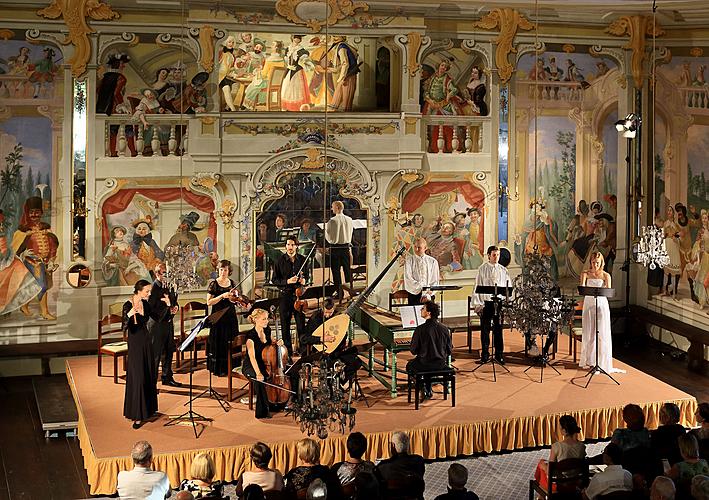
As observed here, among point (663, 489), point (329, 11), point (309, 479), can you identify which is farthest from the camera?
point (329, 11)

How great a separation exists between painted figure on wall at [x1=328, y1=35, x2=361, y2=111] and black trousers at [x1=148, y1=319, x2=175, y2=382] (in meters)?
4.84

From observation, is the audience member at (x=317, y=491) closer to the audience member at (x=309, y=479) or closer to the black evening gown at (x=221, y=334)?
the audience member at (x=309, y=479)

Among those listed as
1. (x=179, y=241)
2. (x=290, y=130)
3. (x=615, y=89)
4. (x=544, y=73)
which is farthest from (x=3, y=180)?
(x=615, y=89)

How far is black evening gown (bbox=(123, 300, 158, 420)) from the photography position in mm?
12227

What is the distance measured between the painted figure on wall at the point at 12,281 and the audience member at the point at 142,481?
6.78 m

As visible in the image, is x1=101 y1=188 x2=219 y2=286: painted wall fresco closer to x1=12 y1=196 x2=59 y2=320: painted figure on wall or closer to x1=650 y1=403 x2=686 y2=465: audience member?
x1=12 y1=196 x2=59 y2=320: painted figure on wall

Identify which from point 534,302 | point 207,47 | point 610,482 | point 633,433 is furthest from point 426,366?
point 207,47

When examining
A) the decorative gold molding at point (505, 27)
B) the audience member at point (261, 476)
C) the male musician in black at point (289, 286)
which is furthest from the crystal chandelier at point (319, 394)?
the decorative gold molding at point (505, 27)

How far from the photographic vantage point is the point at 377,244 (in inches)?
675

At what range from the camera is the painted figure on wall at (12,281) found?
50.9 feet

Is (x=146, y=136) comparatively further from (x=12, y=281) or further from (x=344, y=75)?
(x=344, y=75)

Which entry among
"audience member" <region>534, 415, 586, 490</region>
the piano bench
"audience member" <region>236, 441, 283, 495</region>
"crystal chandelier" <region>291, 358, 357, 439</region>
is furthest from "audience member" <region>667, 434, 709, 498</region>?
the piano bench

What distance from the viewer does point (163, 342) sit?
1366cm

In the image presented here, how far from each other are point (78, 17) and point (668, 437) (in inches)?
384
